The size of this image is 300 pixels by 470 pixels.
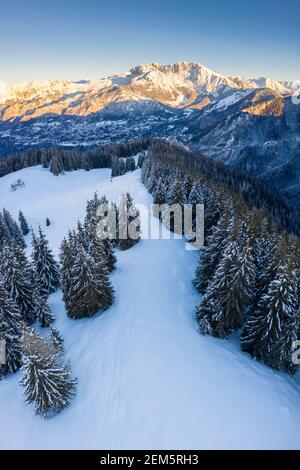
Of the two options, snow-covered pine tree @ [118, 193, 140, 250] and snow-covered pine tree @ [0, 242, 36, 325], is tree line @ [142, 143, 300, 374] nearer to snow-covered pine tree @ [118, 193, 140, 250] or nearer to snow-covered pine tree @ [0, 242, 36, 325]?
snow-covered pine tree @ [118, 193, 140, 250]

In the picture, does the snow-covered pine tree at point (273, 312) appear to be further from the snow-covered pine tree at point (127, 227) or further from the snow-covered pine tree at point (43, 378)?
the snow-covered pine tree at point (127, 227)

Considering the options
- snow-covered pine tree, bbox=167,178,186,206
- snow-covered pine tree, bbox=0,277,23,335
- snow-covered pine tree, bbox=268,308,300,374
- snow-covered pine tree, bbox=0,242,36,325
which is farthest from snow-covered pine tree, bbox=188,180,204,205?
snow-covered pine tree, bbox=0,277,23,335

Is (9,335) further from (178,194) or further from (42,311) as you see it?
(178,194)

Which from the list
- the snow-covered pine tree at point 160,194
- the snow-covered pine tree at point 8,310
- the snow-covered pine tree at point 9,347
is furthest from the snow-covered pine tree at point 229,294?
the snow-covered pine tree at point 160,194

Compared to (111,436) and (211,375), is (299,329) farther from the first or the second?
(111,436)

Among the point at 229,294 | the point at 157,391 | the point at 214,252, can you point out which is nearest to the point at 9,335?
the point at 157,391
